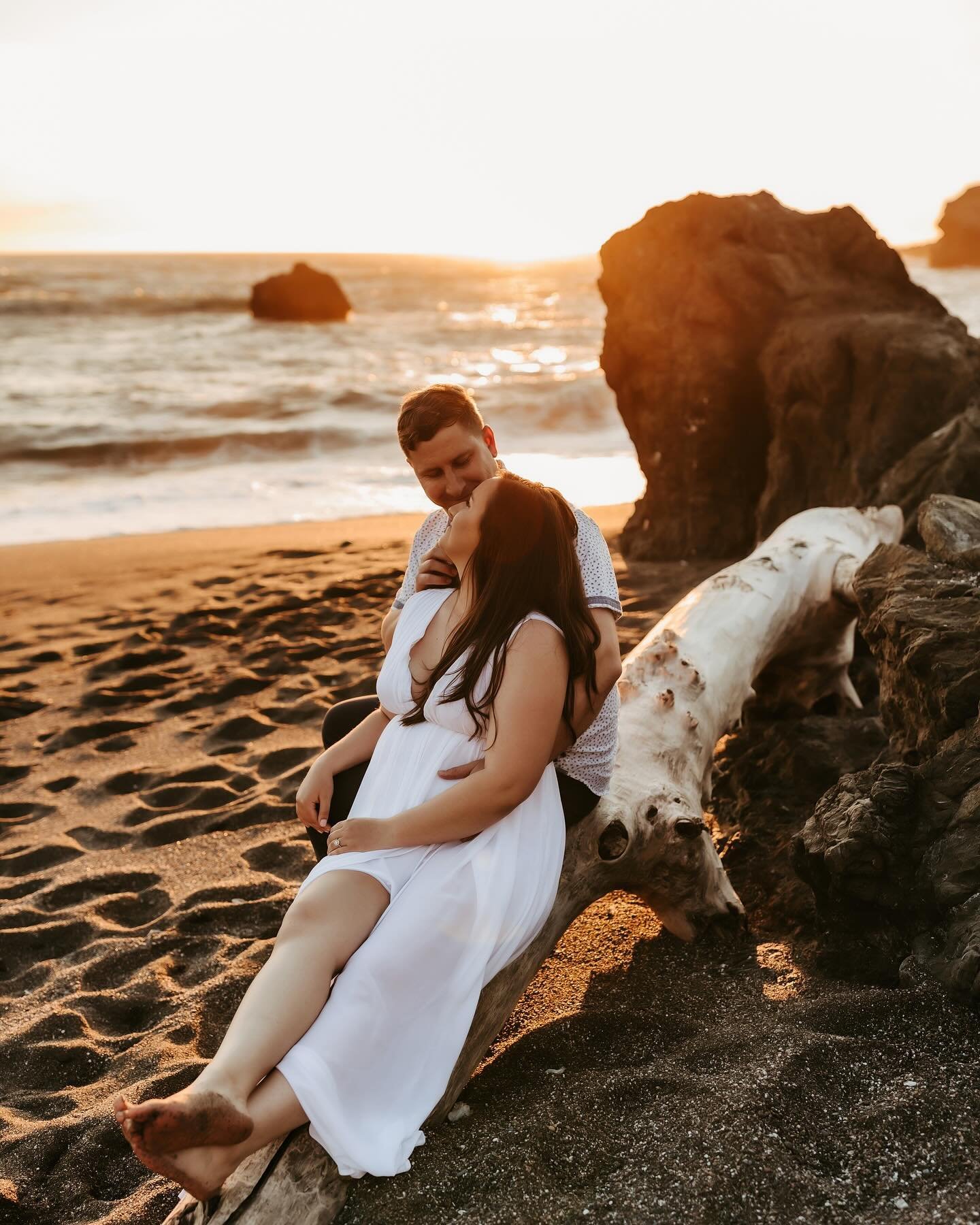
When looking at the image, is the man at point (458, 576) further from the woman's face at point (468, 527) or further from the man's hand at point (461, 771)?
the man's hand at point (461, 771)

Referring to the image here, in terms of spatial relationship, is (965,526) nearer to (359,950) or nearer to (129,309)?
(359,950)

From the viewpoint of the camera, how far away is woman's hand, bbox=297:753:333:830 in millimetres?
2943

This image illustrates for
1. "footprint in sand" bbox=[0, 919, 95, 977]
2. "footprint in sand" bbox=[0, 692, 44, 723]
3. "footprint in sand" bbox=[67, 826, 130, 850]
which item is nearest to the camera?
"footprint in sand" bbox=[0, 919, 95, 977]

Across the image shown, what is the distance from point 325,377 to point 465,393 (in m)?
17.4

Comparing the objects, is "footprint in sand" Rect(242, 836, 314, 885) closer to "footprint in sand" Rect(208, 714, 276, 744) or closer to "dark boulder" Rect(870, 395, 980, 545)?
"footprint in sand" Rect(208, 714, 276, 744)

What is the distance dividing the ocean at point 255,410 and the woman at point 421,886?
780 centimetres

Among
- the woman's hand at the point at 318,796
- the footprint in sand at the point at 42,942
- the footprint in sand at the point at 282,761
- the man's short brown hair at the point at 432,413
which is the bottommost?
the footprint in sand at the point at 42,942

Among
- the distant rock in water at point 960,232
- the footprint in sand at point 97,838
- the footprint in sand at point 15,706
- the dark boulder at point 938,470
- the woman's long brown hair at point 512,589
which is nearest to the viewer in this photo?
the woman's long brown hair at point 512,589

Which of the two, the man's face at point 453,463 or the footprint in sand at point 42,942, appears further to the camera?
the footprint in sand at point 42,942

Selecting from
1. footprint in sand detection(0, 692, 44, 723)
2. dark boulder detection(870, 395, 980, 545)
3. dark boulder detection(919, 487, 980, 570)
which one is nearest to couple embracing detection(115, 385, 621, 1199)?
dark boulder detection(919, 487, 980, 570)

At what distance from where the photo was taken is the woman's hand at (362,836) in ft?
8.13

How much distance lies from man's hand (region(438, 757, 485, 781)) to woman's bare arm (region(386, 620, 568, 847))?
3.4 inches

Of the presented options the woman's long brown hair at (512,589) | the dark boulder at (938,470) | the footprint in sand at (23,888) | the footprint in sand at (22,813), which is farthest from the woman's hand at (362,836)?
the dark boulder at (938,470)

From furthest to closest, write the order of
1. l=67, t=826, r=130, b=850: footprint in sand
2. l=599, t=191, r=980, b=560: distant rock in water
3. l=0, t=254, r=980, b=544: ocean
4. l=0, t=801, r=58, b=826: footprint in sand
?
l=0, t=254, r=980, b=544: ocean → l=599, t=191, r=980, b=560: distant rock in water → l=0, t=801, r=58, b=826: footprint in sand → l=67, t=826, r=130, b=850: footprint in sand
